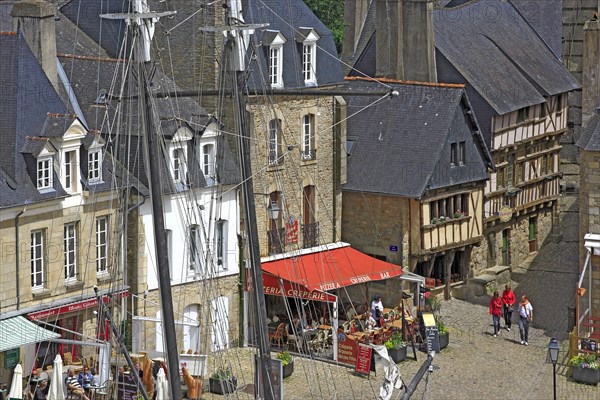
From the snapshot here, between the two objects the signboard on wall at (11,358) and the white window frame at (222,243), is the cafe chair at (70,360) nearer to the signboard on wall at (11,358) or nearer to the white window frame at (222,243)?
the signboard on wall at (11,358)

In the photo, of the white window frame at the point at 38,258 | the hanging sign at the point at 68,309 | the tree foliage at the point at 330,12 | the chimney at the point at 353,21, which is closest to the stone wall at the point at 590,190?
the hanging sign at the point at 68,309

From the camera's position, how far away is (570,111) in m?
62.8

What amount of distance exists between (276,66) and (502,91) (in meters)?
9.69

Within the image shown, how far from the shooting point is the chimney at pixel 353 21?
60.4m

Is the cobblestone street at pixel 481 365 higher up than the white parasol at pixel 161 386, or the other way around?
the white parasol at pixel 161 386

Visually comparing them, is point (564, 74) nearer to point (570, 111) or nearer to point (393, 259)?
point (570, 111)

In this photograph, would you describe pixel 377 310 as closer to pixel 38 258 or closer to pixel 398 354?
pixel 398 354

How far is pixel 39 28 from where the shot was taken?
39812 millimetres

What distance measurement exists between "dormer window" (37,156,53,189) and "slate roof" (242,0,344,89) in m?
5.76

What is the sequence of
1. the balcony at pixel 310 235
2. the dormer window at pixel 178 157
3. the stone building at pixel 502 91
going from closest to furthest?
the dormer window at pixel 178 157, the balcony at pixel 310 235, the stone building at pixel 502 91

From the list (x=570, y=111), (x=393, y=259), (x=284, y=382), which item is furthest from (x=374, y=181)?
(x=570, y=111)

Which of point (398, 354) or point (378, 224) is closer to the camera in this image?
point (398, 354)

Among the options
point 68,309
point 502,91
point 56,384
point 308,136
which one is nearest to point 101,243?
point 68,309

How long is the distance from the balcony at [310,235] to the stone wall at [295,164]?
16cm
